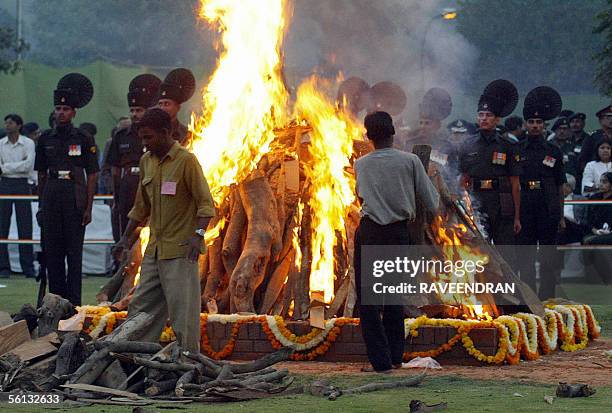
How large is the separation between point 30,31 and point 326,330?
2722 centimetres

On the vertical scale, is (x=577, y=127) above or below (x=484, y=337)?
above

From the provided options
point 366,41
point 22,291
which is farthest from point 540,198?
point 22,291

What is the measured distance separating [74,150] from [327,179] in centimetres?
396

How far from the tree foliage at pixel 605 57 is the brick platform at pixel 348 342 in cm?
1341

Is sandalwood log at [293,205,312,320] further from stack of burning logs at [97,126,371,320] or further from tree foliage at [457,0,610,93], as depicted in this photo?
tree foliage at [457,0,610,93]

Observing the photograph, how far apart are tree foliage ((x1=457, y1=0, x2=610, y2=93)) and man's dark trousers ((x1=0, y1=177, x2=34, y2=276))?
12.4 metres

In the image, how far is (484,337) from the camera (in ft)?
40.6

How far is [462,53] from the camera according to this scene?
33156 mm

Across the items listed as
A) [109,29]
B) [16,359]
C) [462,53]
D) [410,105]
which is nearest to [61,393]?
[16,359]

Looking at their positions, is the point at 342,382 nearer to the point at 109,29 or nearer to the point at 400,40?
the point at 400,40

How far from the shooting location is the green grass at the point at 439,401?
9688 mm

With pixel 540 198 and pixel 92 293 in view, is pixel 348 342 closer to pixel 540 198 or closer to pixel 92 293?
pixel 540 198

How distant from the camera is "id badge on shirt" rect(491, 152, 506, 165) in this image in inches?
657

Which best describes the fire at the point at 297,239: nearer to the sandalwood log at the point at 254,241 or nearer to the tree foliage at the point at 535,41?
the sandalwood log at the point at 254,241
